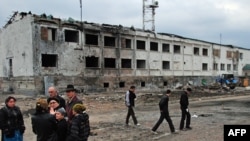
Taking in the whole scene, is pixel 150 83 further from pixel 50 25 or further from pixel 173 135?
pixel 173 135

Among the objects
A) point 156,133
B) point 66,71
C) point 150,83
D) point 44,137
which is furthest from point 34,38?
point 44,137

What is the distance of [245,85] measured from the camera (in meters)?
56.1

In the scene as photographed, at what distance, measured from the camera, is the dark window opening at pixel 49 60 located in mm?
34906

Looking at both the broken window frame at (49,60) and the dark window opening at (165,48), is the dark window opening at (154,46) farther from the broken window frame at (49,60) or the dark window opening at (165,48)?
the broken window frame at (49,60)

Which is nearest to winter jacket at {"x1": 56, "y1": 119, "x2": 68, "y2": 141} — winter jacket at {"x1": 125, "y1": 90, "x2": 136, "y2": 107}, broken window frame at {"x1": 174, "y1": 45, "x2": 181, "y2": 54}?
winter jacket at {"x1": 125, "y1": 90, "x2": 136, "y2": 107}

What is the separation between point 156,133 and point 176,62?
38366mm

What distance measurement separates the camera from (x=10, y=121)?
692cm

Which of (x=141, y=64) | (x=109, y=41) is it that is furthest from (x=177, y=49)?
(x=109, y=41)

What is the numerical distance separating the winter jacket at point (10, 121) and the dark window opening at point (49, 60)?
1114 inches

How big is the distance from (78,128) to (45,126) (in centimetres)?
61

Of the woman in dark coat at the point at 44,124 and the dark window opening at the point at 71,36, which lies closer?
the woman in dark coat at the point at 44,124

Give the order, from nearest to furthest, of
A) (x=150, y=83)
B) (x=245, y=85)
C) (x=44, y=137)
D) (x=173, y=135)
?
1. (x=44, y=137)
2. (x=173, y=135)
3. (x=150, y=83)
4. (x=245, y=85)

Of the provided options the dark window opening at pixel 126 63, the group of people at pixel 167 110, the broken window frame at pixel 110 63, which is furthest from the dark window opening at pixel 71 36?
the group of people at pixel 167 110

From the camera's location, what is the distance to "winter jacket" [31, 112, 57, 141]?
5.91 meters
